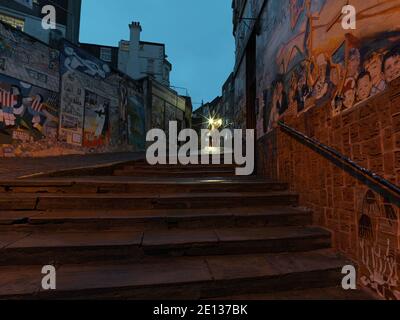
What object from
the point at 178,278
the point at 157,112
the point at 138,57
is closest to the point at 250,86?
the point at 178,278

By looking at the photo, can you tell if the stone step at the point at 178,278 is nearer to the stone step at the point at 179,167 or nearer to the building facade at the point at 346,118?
the building facade at the point at 346,118

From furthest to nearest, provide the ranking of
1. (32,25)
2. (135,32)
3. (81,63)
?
(135,32)
(32,25)
(81,63)

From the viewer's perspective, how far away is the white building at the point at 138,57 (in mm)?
22719

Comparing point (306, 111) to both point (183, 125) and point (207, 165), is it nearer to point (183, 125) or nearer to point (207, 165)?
point (207, 165)

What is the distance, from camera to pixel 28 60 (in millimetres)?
8758

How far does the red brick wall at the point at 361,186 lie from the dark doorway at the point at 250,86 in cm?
465

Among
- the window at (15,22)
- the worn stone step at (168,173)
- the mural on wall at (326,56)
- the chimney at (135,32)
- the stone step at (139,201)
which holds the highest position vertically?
the chimney at (135,32)

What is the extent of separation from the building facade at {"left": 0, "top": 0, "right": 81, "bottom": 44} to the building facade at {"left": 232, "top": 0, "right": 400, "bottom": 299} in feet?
48.0

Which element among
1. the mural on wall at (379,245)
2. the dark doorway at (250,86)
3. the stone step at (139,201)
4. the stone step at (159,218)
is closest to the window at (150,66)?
the dark doorway at (250,86)

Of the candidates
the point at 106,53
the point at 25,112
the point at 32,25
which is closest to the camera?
the point at 25,112

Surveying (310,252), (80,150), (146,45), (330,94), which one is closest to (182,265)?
(310,252)

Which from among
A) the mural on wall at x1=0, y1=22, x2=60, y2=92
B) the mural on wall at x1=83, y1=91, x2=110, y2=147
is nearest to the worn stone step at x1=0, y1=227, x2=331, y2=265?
the mural on wall at x1=0, y1=22, x2=60, y2=92

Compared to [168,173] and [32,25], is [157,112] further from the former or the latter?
[168,173]

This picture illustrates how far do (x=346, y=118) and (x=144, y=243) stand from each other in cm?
293
